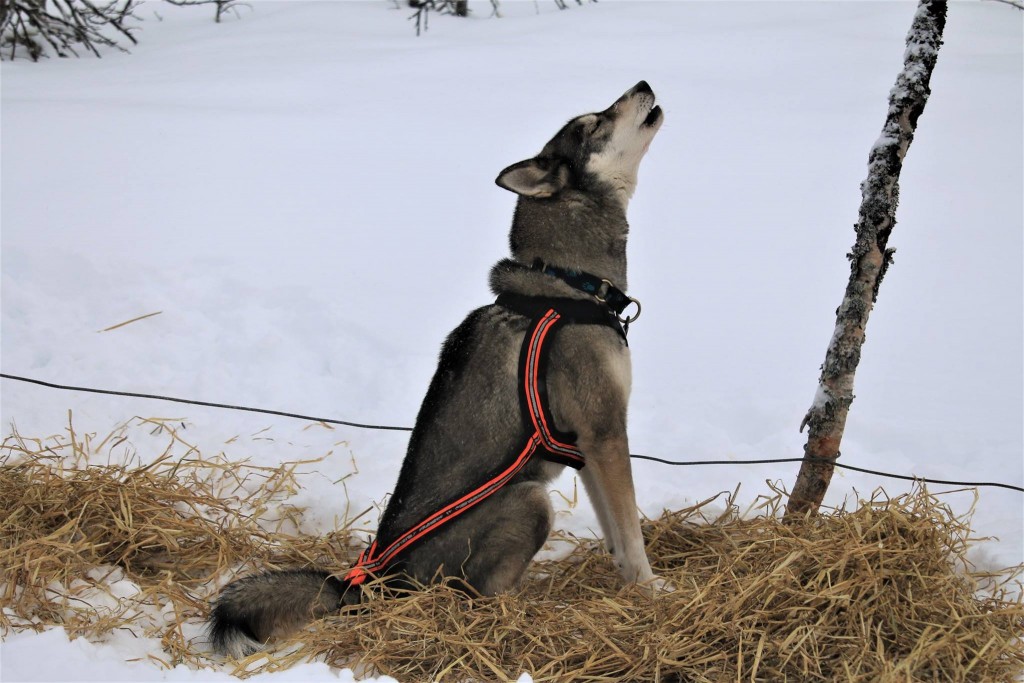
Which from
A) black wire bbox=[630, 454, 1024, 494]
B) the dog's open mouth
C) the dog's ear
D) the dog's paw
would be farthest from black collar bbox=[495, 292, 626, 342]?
Answer: black wire bbox=[630, 454, 1024, 494]

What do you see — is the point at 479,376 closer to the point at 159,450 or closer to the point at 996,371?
the point at 159,450

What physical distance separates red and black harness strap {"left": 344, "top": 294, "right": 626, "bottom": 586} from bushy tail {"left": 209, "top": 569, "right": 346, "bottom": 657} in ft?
0.40

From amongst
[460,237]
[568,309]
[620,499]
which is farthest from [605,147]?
[460,237]

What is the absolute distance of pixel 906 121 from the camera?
12.7 ft

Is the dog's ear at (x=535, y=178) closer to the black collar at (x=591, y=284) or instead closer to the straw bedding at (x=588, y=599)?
the black collar at (x=591, y=284)

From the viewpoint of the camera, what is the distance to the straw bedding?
3.16 m

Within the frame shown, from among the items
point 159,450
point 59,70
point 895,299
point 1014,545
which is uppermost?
point 59,70

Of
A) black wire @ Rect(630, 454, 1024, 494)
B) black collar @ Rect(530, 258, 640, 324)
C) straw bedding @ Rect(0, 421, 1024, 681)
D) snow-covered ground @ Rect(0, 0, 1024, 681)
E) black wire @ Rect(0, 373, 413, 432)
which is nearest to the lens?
straw bedding @ Rect(0, 421, 1024, 681)

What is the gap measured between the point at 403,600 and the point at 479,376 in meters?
0.88

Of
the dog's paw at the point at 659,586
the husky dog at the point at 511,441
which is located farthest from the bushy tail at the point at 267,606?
the dog's paw at the point at 659,586

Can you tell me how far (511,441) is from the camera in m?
3.51

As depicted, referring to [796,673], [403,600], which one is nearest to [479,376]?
[403,600]

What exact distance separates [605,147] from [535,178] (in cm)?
36

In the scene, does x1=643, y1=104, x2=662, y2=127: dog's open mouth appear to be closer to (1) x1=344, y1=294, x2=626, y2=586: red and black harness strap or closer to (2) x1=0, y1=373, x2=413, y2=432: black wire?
(1) x1=344, y1=294, x2=626, y2=586: red and black harness strap
